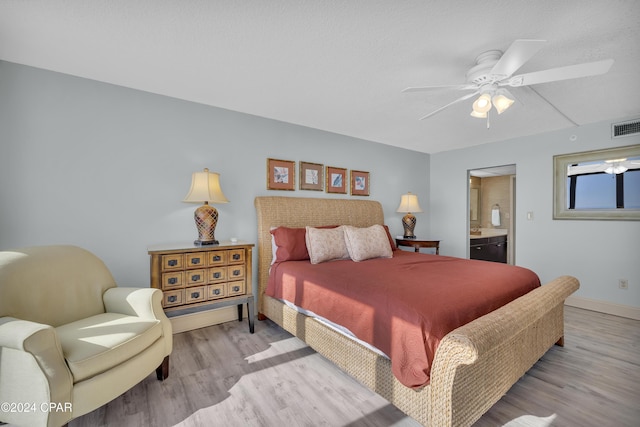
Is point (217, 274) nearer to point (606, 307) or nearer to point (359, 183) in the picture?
point (359, 183)

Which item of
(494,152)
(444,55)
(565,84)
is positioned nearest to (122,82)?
(444,55)

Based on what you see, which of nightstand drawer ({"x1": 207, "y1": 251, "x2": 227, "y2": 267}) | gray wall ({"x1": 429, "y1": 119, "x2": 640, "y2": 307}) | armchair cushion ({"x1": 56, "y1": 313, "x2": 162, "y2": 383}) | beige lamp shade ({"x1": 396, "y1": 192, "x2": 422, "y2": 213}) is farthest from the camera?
beige lamp shade ({"x1": 396, "y1": 192, "x2": 422, "y2": 213})

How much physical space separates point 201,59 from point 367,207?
2.83 m

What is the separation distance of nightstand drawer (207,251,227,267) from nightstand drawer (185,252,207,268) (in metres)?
0.04

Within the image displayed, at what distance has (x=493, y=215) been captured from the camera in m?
6.35

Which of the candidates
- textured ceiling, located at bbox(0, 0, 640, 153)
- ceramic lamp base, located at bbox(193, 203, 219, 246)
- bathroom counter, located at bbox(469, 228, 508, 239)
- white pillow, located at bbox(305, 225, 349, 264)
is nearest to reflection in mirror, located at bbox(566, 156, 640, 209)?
textured ceiling, located at bbox(0, 0, 640, 153)

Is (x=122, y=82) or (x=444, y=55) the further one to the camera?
(x=122, y=82)

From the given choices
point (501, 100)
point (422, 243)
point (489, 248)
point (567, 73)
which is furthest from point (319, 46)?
point (489, 248)

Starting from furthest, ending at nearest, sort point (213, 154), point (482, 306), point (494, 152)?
point (494, 152) → point (213, 154) → point (482, 306)

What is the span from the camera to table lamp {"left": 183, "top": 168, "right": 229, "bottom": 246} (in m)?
2.67

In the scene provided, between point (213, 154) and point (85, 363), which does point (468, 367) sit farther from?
point (213, 154)

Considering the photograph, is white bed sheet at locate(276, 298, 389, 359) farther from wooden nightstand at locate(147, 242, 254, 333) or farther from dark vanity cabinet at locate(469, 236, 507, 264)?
dark vanity cabinet at locate(469, 236, 507, 264)

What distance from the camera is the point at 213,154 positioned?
3.06 m

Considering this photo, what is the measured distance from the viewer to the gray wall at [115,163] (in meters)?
2.23
